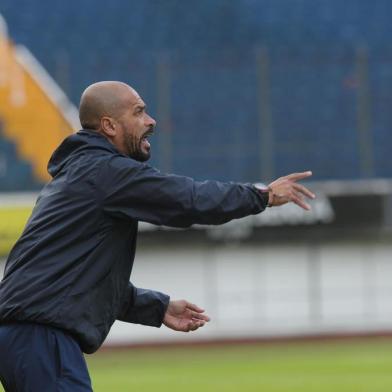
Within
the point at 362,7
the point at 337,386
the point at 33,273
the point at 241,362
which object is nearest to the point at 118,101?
the point at 33,273

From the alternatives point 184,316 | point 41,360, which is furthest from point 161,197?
point 184,316

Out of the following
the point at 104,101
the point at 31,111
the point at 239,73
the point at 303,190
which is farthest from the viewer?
the point at 239,73

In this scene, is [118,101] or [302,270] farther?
[302,270]

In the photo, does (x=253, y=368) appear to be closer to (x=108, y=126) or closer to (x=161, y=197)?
(x=108, y=126)

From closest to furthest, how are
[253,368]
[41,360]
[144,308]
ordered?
1. [41,360]
2. [144,308]
3. [253,368]

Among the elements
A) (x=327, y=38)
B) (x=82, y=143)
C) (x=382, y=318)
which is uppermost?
(x=327, y=38)

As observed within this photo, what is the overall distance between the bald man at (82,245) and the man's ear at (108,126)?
0.05 m

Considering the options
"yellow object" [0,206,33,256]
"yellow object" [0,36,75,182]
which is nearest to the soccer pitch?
"yellow object" [0,206,33,256]

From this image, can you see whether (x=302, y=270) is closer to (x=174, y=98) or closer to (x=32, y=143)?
(x=174, y=98)

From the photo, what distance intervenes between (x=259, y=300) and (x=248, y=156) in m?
2.36

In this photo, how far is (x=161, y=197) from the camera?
176 inches

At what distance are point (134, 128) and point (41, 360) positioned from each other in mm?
982

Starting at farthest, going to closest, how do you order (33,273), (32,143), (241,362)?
(32,143) → (241,362) → (33,273)

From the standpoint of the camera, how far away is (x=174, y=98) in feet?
62.0
